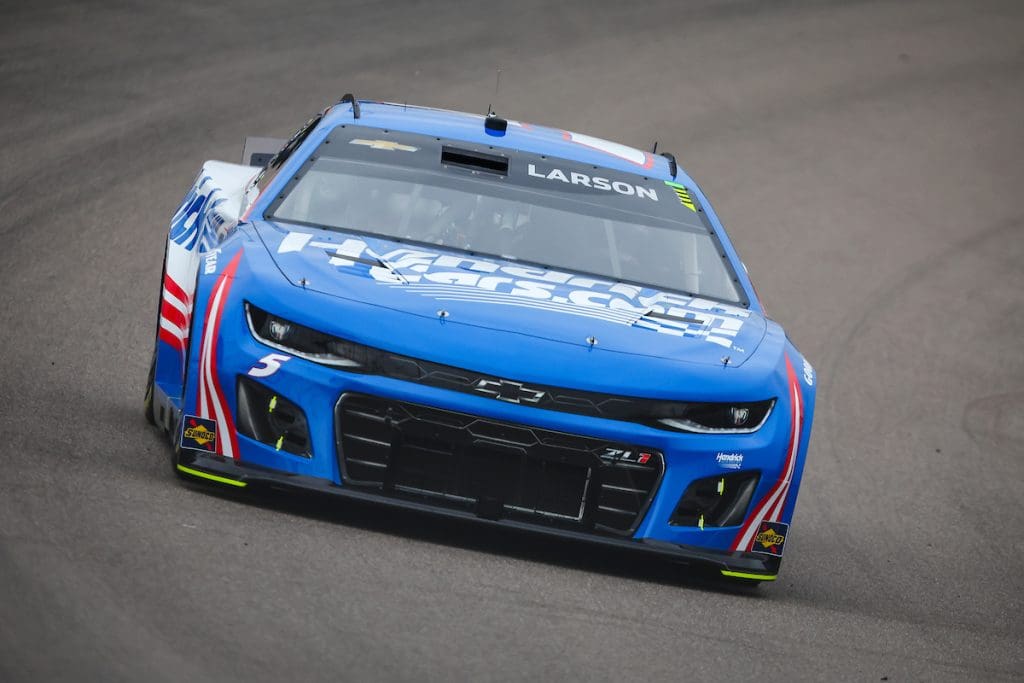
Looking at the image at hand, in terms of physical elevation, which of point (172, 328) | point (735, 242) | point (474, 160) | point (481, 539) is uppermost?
point (474, 160)

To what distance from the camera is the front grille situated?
199 inches

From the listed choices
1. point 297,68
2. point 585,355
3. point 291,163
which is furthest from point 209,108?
point 585,355

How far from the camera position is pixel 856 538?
719cm

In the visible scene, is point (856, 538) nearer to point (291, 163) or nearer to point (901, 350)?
point (291, 163)

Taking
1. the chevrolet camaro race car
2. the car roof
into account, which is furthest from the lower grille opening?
the car roof

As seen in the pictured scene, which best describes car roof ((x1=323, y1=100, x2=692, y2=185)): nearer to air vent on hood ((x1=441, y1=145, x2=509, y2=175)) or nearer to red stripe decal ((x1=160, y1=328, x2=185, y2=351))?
air vent on hood ((x1=441, y1=145, x2=509, y2=175))

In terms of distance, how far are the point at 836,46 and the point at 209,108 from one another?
8.49 meters

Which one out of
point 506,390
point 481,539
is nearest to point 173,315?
point 481,539

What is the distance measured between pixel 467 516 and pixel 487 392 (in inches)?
16.8

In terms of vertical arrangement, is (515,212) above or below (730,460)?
above

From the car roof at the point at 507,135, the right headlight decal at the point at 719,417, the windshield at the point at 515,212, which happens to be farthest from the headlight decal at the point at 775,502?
the car roof at the point at 507,135

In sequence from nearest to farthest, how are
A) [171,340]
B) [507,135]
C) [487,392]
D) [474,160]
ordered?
[487,392]
[171,340]
[474,160]
[507,135]

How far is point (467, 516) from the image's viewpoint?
5.14 m

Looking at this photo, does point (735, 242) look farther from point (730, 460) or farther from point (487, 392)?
point (487, 392)
